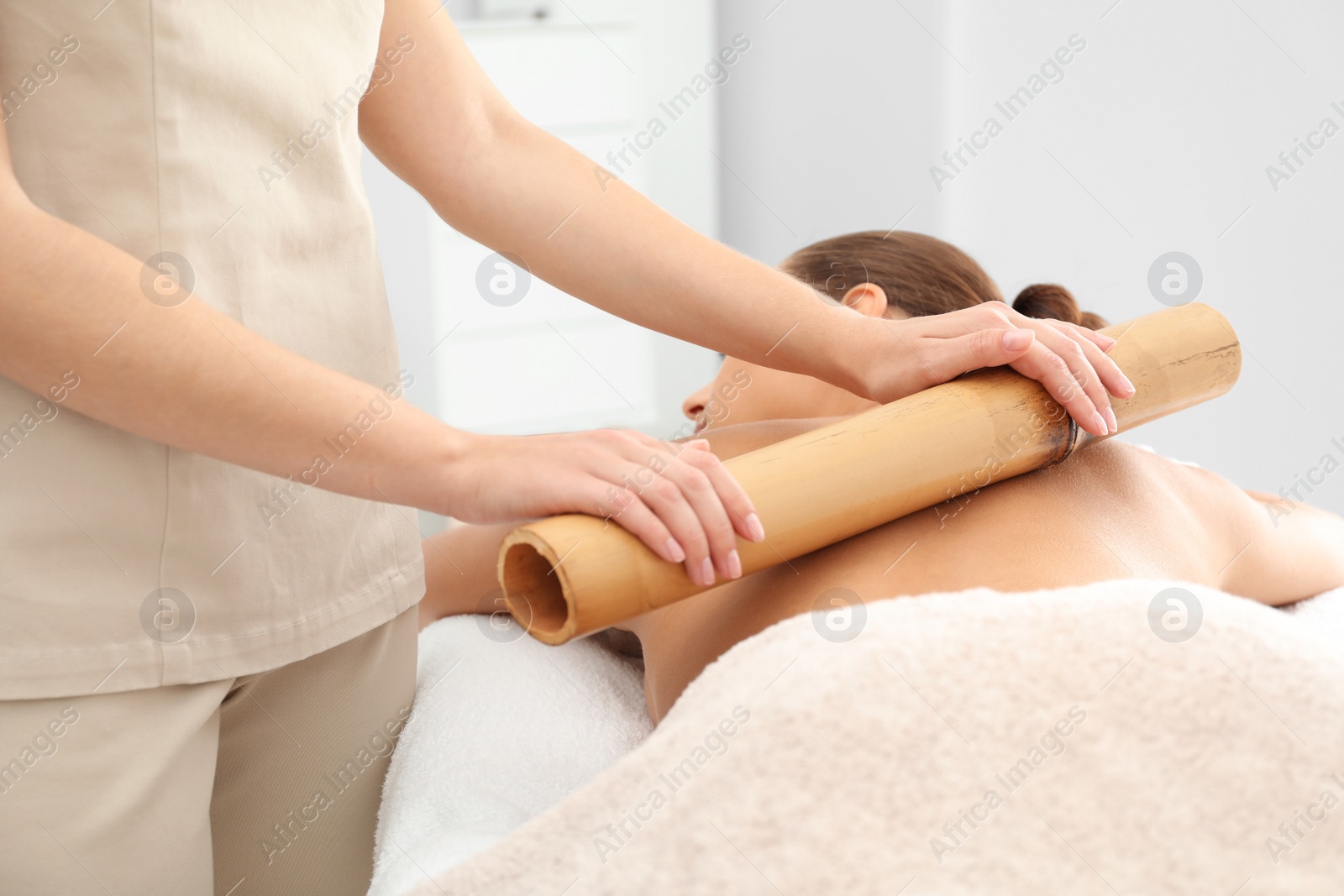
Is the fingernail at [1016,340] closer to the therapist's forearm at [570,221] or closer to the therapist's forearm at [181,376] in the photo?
the therapist's forearm at [570,221]

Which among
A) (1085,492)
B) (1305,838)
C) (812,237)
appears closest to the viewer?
(1305,838)

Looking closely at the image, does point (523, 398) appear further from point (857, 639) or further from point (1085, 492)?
point (857, 639)

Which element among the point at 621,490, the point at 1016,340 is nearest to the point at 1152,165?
the point at 1016,340

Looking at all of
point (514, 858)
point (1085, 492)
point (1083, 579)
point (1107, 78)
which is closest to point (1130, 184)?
A: point (1107, 78)

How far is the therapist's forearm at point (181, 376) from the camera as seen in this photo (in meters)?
0.60

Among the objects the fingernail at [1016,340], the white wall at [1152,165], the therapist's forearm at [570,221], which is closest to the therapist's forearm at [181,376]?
the therapist's forearm at [570,221]

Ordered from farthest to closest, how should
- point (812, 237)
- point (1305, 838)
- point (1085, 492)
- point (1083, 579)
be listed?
point (812, 237) → point (1085, 492) → point (1083, 579) → point (1305, 838)

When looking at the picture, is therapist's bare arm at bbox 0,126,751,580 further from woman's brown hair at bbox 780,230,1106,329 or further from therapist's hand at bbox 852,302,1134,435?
woman's brown hair at bbox 780,230,1106,329

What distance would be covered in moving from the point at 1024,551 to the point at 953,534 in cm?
6

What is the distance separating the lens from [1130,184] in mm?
2400

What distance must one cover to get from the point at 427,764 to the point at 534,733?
0.34 feet

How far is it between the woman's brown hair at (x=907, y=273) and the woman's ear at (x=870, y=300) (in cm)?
3

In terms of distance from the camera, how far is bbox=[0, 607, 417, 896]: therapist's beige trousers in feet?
2.26

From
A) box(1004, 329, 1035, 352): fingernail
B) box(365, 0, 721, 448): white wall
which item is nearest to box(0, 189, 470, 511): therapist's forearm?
box(1004, 329, 1035, 352): fingernail
